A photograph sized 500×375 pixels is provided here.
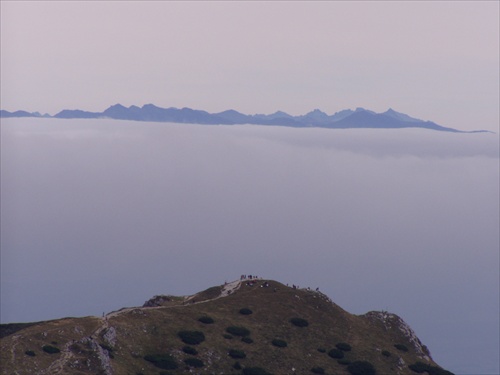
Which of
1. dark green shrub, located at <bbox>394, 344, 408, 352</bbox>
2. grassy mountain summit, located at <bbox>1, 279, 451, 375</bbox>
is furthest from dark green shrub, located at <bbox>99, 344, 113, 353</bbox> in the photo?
dark green shrub, located at <bbox>394, 344, 408, 352</bbox>

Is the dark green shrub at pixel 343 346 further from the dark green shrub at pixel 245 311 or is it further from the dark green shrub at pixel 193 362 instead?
the dark green shrub at pixel 193 362

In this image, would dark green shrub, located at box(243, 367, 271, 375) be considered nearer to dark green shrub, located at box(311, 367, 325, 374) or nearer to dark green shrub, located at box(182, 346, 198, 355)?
dark green shrub, located at box(311, 367, 325, 374)

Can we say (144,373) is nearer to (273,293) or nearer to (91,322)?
(91,322)

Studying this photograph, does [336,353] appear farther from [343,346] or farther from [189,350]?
[189,350]

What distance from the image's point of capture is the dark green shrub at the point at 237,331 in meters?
70.3

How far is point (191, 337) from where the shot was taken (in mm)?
67062

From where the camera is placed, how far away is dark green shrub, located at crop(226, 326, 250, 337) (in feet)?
231

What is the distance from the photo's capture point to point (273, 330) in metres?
73.0

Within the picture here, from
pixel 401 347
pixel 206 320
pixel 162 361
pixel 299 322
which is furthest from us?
pixel 401 347

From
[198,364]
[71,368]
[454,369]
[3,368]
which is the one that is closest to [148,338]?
[198,364]

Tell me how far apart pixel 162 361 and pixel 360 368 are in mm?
20414

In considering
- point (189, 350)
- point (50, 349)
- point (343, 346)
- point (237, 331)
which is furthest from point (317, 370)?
point (50, 349)

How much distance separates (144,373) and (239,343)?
12.4 meters

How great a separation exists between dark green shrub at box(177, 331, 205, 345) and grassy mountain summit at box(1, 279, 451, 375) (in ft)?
0.33
